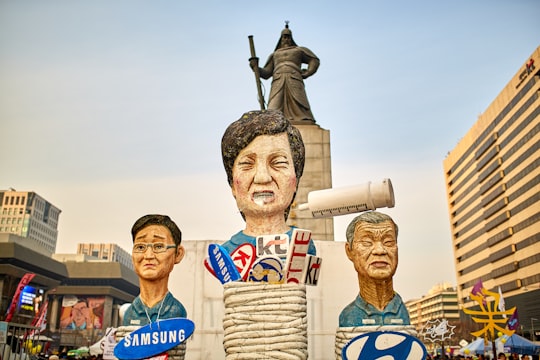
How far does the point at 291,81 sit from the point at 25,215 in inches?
3820

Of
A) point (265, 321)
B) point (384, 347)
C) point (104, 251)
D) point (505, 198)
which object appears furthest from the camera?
point (104, 251)

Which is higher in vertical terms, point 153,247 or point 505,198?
point 505,198

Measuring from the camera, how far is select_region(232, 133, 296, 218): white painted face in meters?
4.45

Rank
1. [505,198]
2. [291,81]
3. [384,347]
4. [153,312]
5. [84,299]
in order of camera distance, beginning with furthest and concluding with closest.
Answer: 1. [84,299]
2. [505,198]
3. [291,81]
4. [153,312]
5. [384,347]

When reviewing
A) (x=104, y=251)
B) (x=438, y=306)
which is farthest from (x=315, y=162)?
(x=104, y=251)

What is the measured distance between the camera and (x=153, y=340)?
3295mm

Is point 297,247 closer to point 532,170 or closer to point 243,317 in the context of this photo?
point 243,317

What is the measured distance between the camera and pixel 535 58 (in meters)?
38.9

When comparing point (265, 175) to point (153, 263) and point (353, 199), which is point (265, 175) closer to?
point (353, 199)

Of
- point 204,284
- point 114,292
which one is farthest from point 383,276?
point 114,292

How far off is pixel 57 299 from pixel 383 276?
58.5m

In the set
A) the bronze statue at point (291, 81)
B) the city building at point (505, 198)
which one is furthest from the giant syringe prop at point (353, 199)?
the city building at point (505, 198)

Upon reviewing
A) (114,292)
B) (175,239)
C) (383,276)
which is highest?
(114,292)

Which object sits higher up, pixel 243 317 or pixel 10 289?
pixel 10 289
